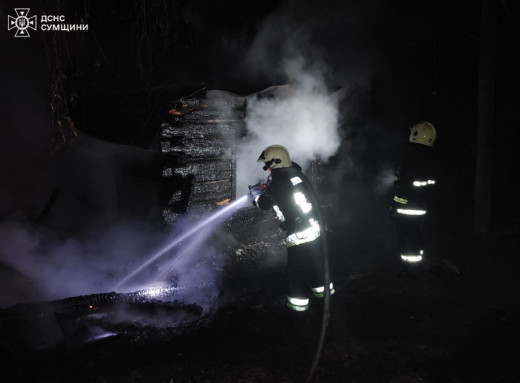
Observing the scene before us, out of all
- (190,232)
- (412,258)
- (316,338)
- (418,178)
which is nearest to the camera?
(316,338)

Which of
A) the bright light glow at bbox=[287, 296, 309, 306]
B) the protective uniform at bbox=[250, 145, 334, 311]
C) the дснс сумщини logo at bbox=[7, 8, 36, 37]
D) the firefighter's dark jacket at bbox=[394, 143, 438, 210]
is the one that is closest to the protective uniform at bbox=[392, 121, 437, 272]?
the firefighter's dark jacket at bbox=[394, 143, 438, 210]

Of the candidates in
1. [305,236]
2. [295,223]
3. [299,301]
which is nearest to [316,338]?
[299,301]

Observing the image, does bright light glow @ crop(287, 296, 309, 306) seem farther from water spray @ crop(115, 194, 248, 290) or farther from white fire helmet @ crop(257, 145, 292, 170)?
water spray @ crop(115, 194, 248, 290)

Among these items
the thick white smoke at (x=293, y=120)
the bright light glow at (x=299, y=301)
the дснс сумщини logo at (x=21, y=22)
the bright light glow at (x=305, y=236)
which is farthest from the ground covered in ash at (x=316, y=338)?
the дснс сумщини logo at (x=21, y=22)

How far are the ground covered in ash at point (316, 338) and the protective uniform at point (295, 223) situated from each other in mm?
352

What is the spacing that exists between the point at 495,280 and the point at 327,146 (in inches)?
218

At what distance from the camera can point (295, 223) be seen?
207 inches

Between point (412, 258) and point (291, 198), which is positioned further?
point (412, 258)

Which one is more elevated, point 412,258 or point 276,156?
point 276,156

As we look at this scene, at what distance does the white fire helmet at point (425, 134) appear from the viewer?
6.14m

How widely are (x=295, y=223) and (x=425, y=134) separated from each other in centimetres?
283

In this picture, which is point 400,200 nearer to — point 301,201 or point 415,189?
point 415,189

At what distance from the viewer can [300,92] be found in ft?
30.4

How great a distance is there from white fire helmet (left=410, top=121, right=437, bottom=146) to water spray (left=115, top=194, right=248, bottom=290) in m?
4.08
